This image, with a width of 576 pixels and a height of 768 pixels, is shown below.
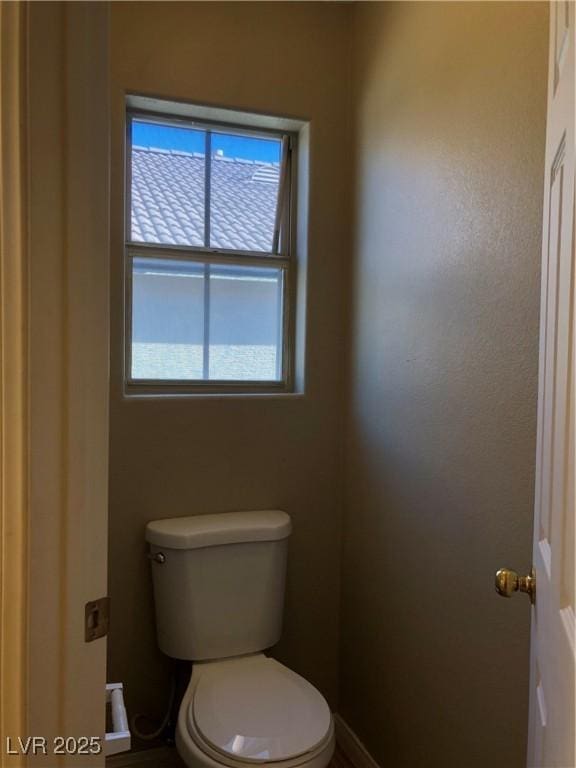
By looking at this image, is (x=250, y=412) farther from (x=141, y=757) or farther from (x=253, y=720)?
(x=141, y=757)

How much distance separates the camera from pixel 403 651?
168 cm

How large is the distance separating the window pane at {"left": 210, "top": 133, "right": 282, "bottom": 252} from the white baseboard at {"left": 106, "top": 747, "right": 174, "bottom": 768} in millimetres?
1654

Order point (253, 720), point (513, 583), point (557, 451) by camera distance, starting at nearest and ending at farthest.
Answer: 1. point (557, 451)
2. point (513, 583)
3. point (253, 720)

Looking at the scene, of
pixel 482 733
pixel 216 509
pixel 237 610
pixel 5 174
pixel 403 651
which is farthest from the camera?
pixel 216 509

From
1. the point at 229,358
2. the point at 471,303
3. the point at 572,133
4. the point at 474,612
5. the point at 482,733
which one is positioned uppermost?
the point at 572,133

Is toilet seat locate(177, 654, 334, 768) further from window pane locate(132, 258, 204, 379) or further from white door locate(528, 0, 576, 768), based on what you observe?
window pane locate(132, 258, 204, 379)

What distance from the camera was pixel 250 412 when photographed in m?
1.96

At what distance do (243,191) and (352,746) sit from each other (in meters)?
1.90

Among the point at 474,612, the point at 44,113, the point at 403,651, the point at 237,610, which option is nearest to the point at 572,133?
the point at 44,113

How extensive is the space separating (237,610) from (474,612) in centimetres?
73

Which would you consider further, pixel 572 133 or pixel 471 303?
pixel 471 303

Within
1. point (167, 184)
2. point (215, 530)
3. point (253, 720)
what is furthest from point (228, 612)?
point (167, 184)

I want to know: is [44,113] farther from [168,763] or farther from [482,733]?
[168,763]

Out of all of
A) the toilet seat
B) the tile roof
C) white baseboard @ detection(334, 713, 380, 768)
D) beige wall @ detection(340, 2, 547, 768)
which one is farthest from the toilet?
the tile roof
